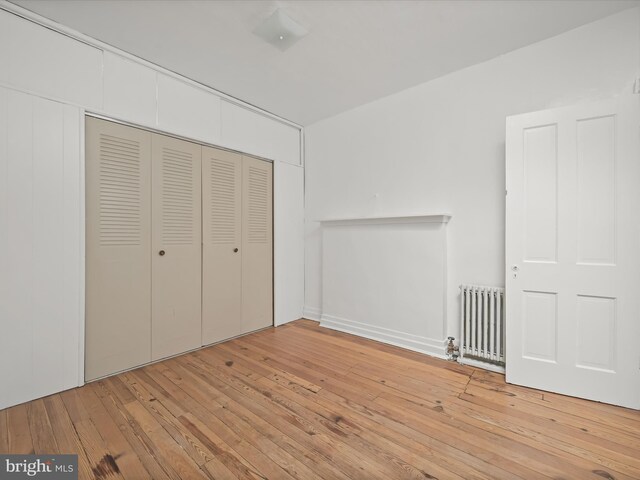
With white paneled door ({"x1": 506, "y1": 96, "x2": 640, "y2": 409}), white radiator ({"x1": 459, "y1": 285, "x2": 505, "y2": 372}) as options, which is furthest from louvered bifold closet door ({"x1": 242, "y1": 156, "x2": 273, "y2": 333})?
white paneled door ({"x1": 506, "y1": 96, "x2": 640, "y2": 409})

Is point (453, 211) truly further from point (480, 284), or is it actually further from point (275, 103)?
point (275, 103)

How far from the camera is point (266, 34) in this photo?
220 centimetres

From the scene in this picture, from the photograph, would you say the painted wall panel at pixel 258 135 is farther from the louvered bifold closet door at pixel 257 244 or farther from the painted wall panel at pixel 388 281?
the painted wall panel at pixel 388 281

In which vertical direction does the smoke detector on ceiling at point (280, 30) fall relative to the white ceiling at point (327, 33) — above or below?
below

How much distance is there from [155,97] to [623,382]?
4.27m

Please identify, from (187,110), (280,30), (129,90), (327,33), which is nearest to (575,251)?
(327,33)

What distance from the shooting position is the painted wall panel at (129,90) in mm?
2340

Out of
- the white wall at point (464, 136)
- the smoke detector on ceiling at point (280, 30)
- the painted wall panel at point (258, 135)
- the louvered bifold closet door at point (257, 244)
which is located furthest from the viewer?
the louvered bifold closet door at point (257, 244)

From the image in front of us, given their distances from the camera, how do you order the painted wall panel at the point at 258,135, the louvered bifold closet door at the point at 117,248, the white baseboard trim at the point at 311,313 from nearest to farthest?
the louvered bifold closet door at the point at 117,248
the painted wall panel at the point at 258,135
the white baseboard trim at the point at 311,313

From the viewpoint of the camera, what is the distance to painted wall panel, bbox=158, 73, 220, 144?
8.76ft

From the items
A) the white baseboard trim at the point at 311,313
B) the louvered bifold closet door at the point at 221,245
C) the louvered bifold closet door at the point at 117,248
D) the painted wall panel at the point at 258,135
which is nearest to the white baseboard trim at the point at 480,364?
the white baseboard trim at the point at 311,313

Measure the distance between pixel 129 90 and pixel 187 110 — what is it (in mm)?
499

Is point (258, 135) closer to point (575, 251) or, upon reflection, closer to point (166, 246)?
point (166, 246)

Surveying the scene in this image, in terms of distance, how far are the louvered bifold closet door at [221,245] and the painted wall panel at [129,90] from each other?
1.96ft
